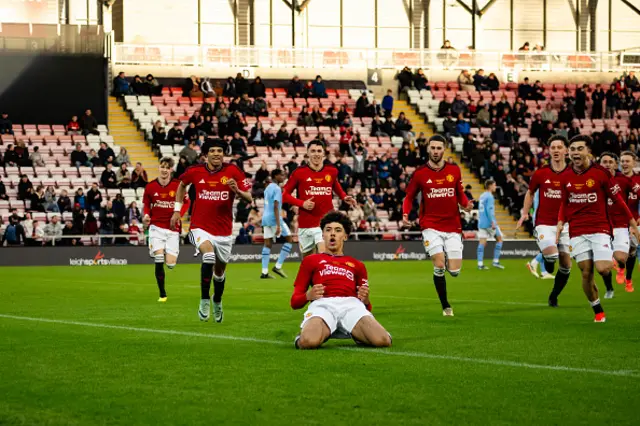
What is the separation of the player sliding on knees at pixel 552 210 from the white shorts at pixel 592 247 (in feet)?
8.66

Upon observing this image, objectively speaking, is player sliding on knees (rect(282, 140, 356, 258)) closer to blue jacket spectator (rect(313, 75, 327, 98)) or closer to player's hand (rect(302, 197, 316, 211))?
player's hand (rect(302, 197, 316, 211))

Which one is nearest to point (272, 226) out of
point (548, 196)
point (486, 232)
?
point (486, 232)

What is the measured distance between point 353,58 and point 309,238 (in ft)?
109

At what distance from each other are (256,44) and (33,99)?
14573 mm

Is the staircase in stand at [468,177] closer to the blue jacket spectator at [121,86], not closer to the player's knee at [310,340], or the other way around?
the blue jacket spectator at [121,86]

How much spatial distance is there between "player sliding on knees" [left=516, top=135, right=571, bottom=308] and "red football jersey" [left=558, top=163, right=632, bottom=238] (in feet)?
8.04

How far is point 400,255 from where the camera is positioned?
36.9 meters

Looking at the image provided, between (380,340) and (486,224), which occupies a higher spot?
(486,224)

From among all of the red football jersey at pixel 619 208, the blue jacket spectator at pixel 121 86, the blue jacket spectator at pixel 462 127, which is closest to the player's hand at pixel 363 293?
the red football jersey at pixel 619 208

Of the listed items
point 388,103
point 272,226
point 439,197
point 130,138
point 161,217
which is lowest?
point 272,226

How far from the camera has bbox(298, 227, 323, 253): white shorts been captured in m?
17.8

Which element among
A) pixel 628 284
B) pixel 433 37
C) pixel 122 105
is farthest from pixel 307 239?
pixel 433 37

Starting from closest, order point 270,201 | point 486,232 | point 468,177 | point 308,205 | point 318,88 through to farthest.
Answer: point 308,205 < point 270,201 < point 486,232 < point 468,177 < point 318,88

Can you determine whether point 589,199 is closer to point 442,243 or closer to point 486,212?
point 442,243
